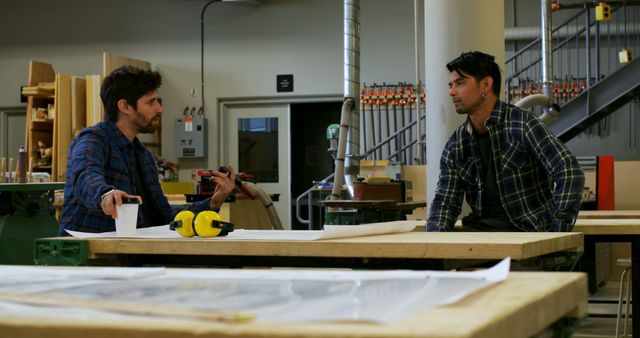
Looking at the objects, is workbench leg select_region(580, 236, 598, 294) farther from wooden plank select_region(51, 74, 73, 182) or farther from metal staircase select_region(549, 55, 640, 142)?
wooden plank select_region(51, 74, 73, 182)

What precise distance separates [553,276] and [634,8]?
30.6ft

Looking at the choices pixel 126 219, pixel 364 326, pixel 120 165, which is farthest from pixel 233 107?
pixel 364 326

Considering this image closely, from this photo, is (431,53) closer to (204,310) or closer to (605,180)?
(605,180)

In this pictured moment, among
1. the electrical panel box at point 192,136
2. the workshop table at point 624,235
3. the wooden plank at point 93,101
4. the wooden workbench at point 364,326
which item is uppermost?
the wooden plank at point 93,101

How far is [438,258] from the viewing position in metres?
2.25

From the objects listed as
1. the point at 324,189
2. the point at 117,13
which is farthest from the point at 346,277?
the point at 117,13

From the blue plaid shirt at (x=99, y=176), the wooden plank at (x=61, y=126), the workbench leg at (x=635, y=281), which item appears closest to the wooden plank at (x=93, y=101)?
the wooden plank at (x=61, y=126)

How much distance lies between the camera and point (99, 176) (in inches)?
122

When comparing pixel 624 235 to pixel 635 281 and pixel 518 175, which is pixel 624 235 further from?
pixel 518 175

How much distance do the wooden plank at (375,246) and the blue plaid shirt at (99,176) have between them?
57 centimetres

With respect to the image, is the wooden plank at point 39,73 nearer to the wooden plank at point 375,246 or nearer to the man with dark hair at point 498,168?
the man with dark hair at point 498,168

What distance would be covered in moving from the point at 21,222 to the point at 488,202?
11.8ft

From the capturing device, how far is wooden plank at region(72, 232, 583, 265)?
219 centimetres

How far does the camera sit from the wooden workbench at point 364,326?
2.69 ft
